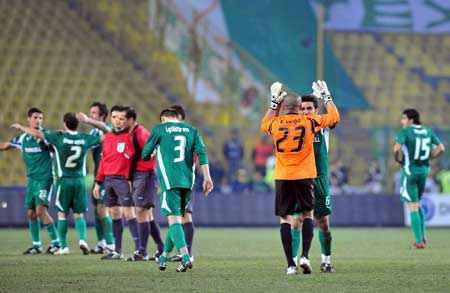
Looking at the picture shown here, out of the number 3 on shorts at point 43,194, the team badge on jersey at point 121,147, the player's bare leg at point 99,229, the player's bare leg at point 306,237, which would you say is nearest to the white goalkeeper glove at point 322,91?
the player's bare leg at point 306,237

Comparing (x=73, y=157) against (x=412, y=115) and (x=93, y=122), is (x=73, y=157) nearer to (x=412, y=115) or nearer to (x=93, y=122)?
(x=93, y=122)

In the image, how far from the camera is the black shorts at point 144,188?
43.1 ft

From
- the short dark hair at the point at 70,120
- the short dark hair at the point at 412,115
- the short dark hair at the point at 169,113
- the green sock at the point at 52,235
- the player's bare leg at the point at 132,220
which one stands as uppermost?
the short dark hair at the point at 412,115

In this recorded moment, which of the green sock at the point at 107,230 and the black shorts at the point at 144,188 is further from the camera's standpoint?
the green sock at the point at 107,230

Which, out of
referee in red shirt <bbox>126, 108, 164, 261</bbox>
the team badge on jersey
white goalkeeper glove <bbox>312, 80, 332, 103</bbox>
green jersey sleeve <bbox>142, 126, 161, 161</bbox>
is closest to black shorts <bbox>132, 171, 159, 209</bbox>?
referee in red shirt <bbox>126, 108, 164, 261</bbox>

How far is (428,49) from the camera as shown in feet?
125

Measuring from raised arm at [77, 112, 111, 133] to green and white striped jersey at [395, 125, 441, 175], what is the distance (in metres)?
5.04

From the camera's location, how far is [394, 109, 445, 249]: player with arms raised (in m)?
16.6

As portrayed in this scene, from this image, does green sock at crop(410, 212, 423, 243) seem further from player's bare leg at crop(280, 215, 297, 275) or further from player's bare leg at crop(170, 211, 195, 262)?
player's bare leg at crop(280, 215, 297, 275)

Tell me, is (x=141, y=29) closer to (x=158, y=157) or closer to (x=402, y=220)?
(x=402, y=220)

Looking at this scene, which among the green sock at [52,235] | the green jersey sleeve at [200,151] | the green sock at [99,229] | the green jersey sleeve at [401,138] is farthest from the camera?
the green jersey sleeve at [401,138]

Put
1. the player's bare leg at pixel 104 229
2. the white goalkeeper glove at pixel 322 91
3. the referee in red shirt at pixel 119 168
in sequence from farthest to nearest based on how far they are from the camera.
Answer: the player's bare leg at pixel 104 229 → the referee in red shirt at pixel 119 168 → the white goalkeeper glove at pixel 322 91

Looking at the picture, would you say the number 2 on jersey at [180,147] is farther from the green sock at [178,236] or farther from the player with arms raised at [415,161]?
the player with arms raised at [415,161]

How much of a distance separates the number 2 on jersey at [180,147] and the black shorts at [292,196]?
129 centimetres
